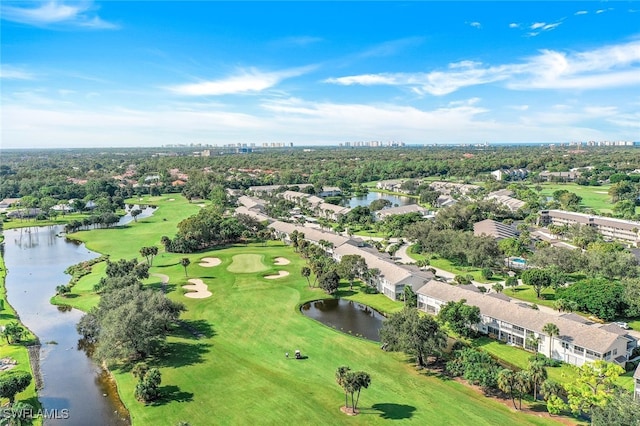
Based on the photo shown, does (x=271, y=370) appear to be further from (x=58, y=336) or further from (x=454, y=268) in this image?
(x=454, y=268)

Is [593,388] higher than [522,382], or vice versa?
[522,382]

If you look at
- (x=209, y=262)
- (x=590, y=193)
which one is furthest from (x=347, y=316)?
(x=590, y=193)

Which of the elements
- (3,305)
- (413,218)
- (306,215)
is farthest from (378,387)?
(306,215)

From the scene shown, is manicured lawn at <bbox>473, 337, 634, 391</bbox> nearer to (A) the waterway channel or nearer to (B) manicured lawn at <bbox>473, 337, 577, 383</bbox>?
(B) manicured lawn at <bbox>473, 337, 577, 383</bbox>

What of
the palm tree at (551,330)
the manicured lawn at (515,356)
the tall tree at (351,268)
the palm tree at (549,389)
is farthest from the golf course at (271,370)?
the palm tree at (551,330)

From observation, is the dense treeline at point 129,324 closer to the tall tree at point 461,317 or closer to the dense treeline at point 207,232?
the tall tree at point 461,317

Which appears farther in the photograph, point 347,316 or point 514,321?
point 347,316

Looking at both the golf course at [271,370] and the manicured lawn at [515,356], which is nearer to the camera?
the golf course at [271,370]
